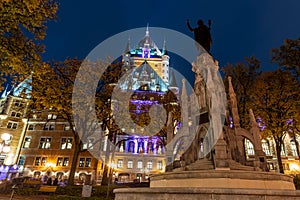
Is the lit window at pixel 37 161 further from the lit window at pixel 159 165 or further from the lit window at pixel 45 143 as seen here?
the lit window at pixel 159 165

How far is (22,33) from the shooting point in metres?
11.0

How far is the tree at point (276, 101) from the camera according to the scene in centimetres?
2089

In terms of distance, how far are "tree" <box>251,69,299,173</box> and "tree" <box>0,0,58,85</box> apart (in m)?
22.6

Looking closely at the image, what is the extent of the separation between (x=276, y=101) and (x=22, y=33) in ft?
83.3

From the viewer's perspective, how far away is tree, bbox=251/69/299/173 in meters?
20.9

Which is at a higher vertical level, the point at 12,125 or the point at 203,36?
the point at 203,36

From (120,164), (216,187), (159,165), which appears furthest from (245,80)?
(120,164)

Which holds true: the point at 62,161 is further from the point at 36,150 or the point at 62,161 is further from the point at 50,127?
the point at 50,127

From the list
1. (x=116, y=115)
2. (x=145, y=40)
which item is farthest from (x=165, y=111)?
(x=145, y=40)

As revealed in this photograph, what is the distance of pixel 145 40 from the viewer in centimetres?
11331

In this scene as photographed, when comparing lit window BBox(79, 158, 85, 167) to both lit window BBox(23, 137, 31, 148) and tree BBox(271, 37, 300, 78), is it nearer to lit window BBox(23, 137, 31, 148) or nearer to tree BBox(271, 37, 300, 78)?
lit window BBox(23, 137, 31, 148)

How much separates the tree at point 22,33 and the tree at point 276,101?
22621 millimetres

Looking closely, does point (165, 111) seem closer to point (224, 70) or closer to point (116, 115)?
point (116, 115)

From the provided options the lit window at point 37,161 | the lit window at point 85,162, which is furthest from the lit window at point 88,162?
the lit window at point 37,161
